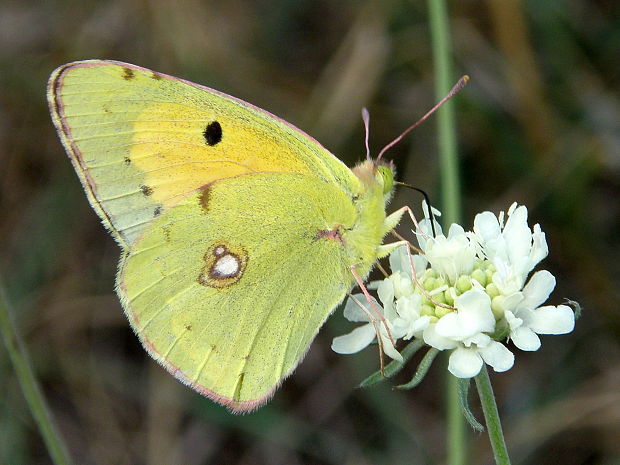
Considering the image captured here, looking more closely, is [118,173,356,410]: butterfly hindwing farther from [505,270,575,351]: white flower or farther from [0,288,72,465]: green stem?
[505,270,575,351]: white flower

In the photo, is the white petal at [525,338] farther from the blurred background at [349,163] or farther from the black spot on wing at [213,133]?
the blurred background at [349,163]

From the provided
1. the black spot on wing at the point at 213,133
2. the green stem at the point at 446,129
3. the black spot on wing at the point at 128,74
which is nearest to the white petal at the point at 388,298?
the green stem at the point at 446,129

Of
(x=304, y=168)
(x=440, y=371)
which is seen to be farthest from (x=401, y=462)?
(x=304, y=168)

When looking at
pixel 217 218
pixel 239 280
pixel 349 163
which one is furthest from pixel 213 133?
pixel 349 163

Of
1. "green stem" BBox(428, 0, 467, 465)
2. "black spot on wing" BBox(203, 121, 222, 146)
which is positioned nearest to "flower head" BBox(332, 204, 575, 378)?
"green stem" BBox(428, 0, 467, 465)

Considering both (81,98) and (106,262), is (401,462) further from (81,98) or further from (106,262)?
(81,98)

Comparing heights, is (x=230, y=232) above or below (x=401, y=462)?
above
